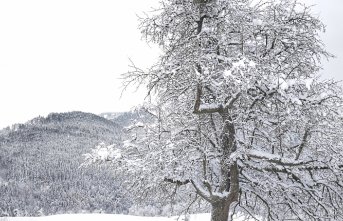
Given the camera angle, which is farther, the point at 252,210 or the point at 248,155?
the point at 252,210

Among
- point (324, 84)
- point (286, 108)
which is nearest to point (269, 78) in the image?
point (286, 108)

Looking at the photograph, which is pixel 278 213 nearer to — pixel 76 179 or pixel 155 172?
pixel 155 172

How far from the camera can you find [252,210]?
28.4 feet

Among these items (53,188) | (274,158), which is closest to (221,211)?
(274,158)

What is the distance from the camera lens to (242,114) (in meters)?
7.15

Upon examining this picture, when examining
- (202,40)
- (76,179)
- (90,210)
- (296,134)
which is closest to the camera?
(202,40)

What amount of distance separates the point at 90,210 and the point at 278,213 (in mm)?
134273

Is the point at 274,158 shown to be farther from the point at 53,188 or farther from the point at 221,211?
the point at 53,188

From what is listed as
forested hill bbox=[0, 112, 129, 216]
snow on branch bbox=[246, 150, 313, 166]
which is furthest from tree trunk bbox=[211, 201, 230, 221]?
forested hill bbox=[0, 112, 129, 216]

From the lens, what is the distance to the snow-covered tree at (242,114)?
705cm

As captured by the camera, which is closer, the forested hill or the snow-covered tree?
the snow-covered tree

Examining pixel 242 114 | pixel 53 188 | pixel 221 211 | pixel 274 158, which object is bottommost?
pixel 53 188

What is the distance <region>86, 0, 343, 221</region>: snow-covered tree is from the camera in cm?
705

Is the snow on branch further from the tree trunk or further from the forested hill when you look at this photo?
the forested hill
